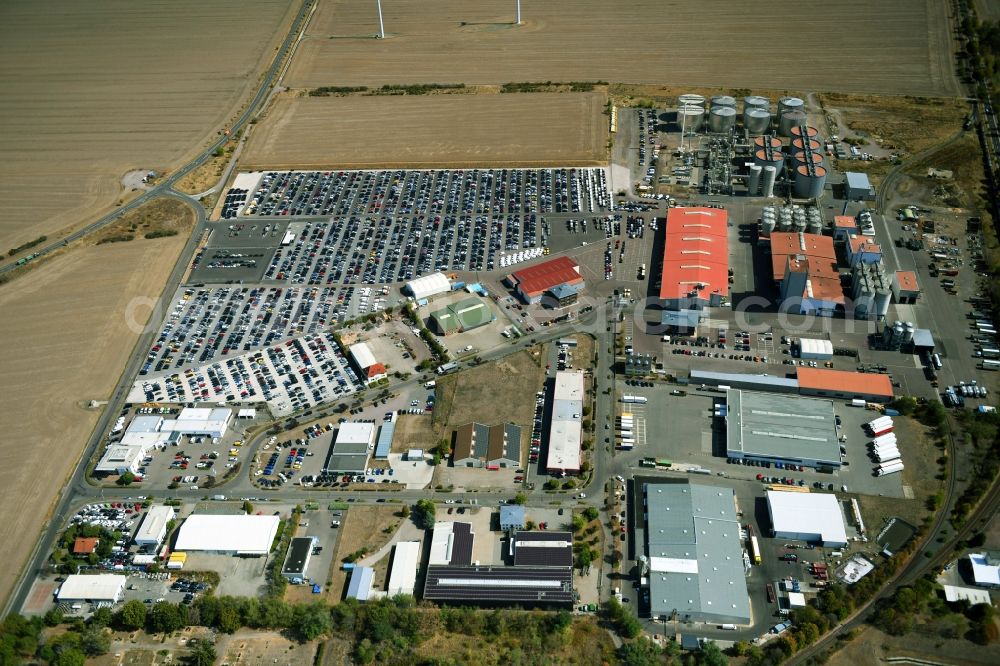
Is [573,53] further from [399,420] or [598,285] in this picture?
[399,420]

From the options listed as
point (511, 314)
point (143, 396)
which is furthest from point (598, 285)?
point (143, 396)

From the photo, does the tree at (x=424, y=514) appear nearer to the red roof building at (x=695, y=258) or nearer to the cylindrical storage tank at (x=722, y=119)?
the red roof building at (x=695, y=258)


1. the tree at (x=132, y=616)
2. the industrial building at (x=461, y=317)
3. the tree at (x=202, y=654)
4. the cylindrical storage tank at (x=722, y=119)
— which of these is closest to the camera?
the tree at (x=202, y=654)

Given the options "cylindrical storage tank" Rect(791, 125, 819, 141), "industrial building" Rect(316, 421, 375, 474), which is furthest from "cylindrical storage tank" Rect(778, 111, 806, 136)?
"industrial building" Rect(316, 421, 375, 474)

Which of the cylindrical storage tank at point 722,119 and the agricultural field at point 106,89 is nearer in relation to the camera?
the agricultural field at point 106,89

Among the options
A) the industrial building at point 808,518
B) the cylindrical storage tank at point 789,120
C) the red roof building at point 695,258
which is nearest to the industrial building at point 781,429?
the industrial building at point 808,518

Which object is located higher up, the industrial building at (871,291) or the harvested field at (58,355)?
the industrial building at (871,291)
